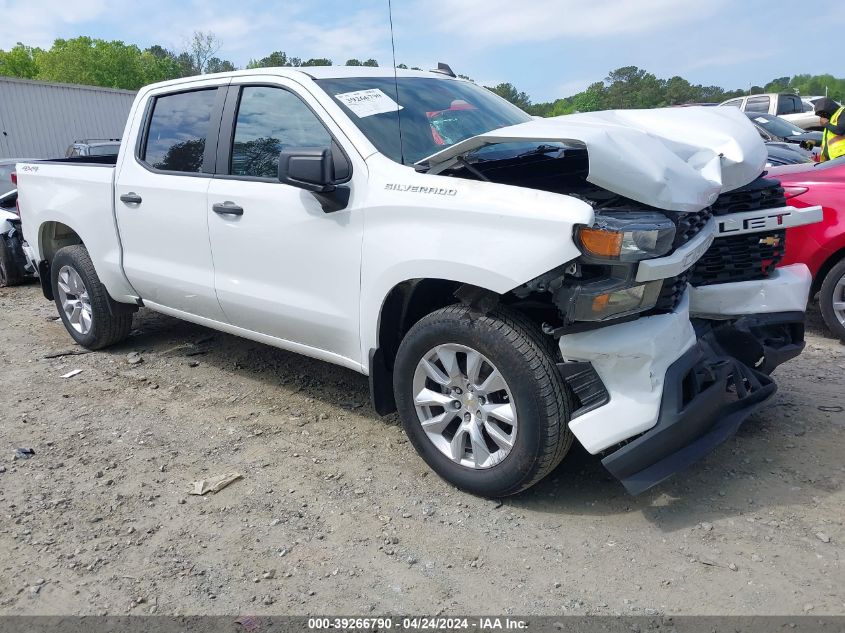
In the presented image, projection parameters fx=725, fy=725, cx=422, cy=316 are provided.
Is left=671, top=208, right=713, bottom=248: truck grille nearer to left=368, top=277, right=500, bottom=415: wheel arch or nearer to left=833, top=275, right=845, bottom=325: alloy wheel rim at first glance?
left=368, top=277, right=500, bottom=415: wheel arch

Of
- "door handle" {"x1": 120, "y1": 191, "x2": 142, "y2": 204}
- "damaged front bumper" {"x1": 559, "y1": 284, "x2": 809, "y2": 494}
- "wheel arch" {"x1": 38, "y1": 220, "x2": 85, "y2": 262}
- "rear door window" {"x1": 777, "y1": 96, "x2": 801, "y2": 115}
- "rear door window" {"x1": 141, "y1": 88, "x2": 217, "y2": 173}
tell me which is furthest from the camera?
"rear door window" {"x1": 777, "y1": 96, "x2": 801, "y2": 115}

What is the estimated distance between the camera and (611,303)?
109 inches

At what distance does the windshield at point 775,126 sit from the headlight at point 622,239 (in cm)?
1300

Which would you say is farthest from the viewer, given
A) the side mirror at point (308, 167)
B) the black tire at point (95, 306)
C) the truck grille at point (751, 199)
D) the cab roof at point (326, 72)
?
the black tire at point (95, 306)

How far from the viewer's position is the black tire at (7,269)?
859cm

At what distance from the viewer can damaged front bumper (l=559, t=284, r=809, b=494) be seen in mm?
2789

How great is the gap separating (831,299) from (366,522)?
400 cm

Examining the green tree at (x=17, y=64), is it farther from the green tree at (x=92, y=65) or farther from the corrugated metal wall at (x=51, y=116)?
the corrugated metal wall at (x=51, y=116)

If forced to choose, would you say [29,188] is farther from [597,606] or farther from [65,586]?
[597,606]

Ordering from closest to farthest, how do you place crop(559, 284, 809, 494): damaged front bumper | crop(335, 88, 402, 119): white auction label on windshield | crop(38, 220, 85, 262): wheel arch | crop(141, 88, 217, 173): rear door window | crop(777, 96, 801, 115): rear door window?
crop(559, 284, 809, 494): damaged front bumper → crop(335, 88, 402, 119): white auction label on windshield → crop(141, 88, 217, 173): rear door window → crop(38, 220, 85, 262): wheel arch → crop(777, 96, 801, 115): rear door window

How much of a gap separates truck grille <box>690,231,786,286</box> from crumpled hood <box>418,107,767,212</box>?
36cm

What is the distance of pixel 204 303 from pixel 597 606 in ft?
9.61

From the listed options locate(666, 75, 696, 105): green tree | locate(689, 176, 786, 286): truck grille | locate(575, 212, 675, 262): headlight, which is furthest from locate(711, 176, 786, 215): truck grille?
locate(666, 75, 696, 105): green tree

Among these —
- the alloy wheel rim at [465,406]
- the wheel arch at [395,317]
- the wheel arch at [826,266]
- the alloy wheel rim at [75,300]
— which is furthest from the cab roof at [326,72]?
the wheel arch at [826,266]
